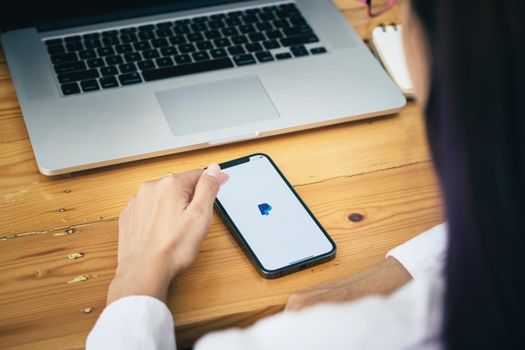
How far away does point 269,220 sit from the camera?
0.82 metres

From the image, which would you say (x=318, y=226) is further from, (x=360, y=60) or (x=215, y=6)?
(x=215, y=6)

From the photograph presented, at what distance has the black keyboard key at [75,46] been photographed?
3.36 feet

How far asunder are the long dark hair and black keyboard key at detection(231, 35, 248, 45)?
0.56m

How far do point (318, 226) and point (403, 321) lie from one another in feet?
0.90

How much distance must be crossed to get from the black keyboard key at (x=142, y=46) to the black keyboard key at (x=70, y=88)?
11cm

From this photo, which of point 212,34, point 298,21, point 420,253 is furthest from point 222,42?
point 420,253

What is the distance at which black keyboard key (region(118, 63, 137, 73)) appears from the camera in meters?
1.00

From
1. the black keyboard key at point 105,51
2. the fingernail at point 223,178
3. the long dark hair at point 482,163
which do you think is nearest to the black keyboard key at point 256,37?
the black keyboard key at point 105,51

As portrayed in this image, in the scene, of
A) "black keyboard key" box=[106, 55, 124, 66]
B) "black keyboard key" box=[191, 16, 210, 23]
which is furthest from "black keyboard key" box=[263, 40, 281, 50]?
"black keyboard key" box=[106, 55, 124, 66]

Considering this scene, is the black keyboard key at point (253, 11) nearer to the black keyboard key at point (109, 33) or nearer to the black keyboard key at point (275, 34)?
the black keyboard key at point (275, 34)

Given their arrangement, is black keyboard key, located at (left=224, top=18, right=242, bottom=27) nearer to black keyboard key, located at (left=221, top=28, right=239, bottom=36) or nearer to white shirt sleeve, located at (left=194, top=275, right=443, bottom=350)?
black keyboard key, located at (left=221, top=28, right=239, bottom=36)

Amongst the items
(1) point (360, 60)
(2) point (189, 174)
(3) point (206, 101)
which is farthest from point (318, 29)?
(2) point (189, 174)

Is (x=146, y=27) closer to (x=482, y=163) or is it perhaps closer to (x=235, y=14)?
(x=235, y=14)

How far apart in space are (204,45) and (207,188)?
0.32 metres
